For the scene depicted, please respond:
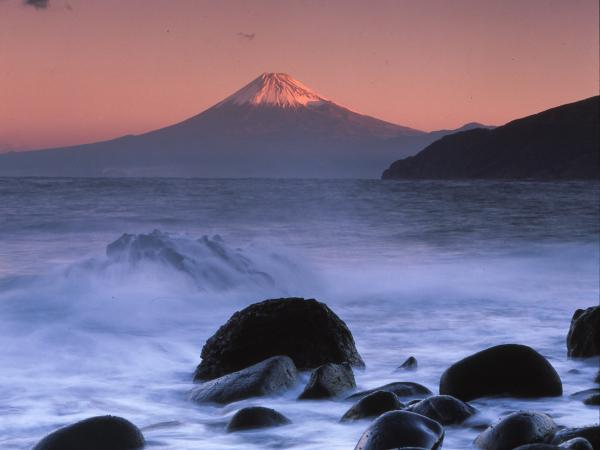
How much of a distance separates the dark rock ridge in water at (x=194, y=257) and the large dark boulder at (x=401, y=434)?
7.61 meters

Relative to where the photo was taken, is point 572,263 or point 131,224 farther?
point 131,224

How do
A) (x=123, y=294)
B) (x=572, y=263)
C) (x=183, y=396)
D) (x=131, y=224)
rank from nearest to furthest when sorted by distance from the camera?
(x=183, y=396), (x=123, y=294), (x=572, y=263), (x=131, y=224)

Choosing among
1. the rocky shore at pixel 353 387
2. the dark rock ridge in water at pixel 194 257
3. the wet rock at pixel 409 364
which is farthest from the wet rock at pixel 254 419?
the dark rock ridge in water at pixel 194 257

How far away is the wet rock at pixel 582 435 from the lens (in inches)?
142

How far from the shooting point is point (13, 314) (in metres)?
9.38

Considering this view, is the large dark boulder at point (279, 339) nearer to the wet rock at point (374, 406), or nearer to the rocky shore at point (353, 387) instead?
the rocky shore at point (353, 387)

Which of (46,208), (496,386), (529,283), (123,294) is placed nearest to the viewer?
(496,386)

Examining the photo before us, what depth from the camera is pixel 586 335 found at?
6.42 m

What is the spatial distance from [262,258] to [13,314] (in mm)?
4131

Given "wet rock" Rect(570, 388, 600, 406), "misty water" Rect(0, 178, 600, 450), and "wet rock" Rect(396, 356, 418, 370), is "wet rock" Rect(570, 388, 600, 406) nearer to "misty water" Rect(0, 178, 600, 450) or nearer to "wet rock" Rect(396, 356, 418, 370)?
"misty water" Rect(0, 178, 600, 450)

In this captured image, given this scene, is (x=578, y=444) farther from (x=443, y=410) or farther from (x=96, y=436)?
(x=96, y=436)

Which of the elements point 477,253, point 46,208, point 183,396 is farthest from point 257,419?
point 46,208

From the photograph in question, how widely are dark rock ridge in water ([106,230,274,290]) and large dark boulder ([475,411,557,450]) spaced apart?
7505 mm

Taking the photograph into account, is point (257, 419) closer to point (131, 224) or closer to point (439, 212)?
point (131, 224)
